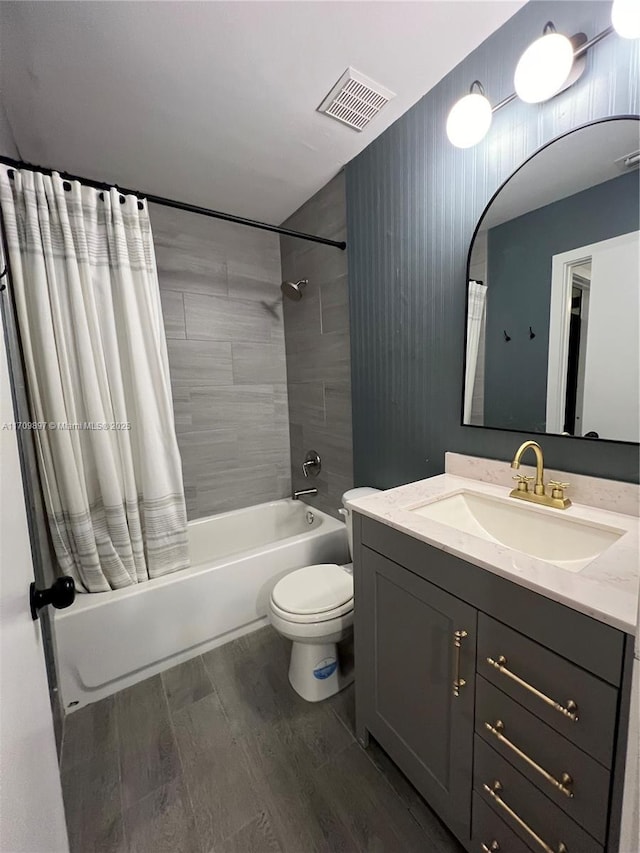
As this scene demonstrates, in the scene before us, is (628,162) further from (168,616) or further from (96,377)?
(168,616)

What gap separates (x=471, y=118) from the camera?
1149 millimetres

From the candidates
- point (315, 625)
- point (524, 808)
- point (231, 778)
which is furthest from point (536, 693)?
point (231, 778)

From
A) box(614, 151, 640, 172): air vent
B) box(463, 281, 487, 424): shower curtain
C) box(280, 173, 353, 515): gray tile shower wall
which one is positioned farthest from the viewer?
box(280, 173, 353, 515): gray tile shower wall

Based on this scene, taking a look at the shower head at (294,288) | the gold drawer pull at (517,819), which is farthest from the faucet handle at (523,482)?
the shower head at (294,288)

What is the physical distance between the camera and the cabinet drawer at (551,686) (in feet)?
1.90

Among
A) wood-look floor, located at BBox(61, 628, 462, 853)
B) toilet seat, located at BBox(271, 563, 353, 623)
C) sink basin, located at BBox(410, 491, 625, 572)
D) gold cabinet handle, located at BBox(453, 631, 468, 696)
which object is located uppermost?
sink basin, located at BBox(410, 491, 625, 572)

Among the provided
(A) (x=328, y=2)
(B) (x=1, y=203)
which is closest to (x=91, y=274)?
(B) (x=1, y=203)

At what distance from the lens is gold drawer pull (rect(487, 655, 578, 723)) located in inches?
24.3

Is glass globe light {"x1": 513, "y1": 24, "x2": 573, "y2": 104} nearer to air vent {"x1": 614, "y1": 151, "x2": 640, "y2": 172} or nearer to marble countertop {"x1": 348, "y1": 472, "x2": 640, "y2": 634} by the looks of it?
air vent {"x1": 614, "y1": 151, "x2": 640, "y2": 172}

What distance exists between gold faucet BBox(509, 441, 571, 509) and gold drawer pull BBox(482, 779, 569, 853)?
706 mm

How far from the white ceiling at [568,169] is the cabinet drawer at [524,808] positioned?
154cm

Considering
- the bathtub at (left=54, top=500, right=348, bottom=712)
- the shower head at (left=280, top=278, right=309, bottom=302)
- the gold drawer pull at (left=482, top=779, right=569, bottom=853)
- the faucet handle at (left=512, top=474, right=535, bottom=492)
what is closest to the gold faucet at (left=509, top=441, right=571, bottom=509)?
the faucet handle at (left=512, top=474, right=535, bottom=492)

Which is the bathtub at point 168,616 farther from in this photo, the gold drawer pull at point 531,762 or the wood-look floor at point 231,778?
the gold drawer pull at point 531,762

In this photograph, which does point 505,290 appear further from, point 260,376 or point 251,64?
point 260,376
